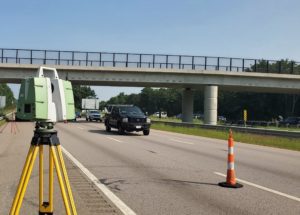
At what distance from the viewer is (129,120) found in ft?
92.5

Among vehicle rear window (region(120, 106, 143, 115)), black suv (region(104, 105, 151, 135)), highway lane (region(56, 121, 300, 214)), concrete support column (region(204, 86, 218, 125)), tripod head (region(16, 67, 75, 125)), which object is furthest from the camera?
concrete support column (region(204, 86, 218, 125))

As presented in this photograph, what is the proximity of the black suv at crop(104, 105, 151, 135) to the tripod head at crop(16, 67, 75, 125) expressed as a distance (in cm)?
2241

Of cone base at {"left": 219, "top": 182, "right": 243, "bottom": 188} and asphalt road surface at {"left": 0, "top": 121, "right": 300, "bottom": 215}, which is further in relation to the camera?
cone base at {"left": 219, "top": 182, "right": 243, "bottom": 188}

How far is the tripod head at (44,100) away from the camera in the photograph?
16.9 feet

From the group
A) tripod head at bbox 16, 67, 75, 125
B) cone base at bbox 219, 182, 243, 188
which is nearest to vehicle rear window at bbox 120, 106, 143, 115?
cone base at bbox 219, 182, 243, 188

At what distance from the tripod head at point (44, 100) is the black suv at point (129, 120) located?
22414 mm

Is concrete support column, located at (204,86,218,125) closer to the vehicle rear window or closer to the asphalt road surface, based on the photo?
the vehicle rear window

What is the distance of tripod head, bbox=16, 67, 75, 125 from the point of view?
16.9 ft

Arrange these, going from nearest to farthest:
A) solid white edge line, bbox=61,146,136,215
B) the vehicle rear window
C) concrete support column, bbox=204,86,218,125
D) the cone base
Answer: solid white edge line, bbox=61,146,136,215
the cone base
the vehicle rear window
concrete support column, bbox=204,86,218,125

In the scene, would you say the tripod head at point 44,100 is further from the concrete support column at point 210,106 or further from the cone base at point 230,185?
the concrete support column at point 210,106

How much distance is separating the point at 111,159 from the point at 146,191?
18.9 feet

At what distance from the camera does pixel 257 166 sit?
43.8ft

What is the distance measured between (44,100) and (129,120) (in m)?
23.0

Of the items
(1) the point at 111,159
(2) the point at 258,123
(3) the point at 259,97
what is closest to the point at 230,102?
(3) the point at 259,97
